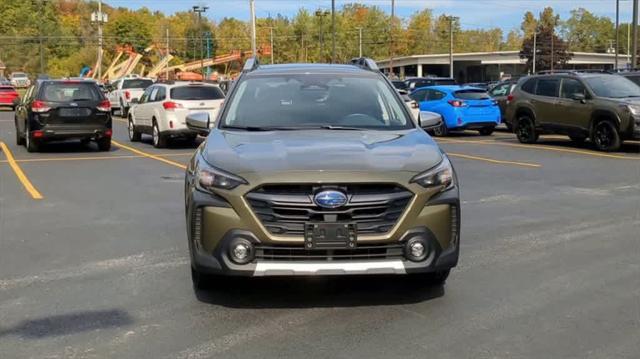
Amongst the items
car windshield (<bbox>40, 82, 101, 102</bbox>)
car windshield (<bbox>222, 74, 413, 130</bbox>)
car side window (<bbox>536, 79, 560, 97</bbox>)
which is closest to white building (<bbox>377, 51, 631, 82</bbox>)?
car side window (<bbox>536, 79, 560, 97</bbox>)

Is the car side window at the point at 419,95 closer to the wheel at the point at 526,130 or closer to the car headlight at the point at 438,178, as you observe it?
the wheel at the point at 526,130

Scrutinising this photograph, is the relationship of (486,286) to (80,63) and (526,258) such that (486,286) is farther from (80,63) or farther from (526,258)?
(80,63)

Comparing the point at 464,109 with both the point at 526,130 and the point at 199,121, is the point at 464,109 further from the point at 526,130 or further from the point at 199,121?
the point at 199,121

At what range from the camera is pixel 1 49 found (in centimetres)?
11119

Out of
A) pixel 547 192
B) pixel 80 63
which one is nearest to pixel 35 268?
pixel 547 192

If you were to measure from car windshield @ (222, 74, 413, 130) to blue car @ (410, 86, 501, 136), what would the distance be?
48.4 ft

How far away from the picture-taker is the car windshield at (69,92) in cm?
1647

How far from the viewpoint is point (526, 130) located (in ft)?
61.0

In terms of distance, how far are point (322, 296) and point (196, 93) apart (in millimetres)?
13368

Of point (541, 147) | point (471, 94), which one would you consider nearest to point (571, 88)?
point (541, 147)

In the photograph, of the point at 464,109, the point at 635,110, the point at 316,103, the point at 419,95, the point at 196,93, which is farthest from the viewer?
the point at 419,95

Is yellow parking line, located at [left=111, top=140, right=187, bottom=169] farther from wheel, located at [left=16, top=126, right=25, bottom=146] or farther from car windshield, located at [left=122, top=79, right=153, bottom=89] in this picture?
car windshield, located at [left=122, top=79, right=153, bottom=89]

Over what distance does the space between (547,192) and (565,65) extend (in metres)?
99.6

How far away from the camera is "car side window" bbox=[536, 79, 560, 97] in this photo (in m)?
17.6
